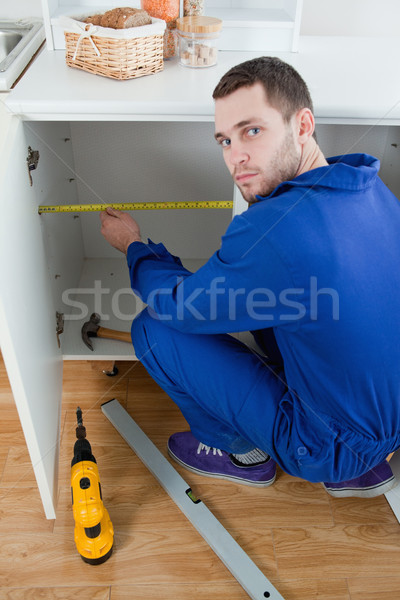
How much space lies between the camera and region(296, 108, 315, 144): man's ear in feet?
3.33

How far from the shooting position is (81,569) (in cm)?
123

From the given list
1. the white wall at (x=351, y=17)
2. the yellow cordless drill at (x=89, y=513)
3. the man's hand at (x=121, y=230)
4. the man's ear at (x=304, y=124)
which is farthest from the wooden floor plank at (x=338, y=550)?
the white wall at (x=351, y=17)

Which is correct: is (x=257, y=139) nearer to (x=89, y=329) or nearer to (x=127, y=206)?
(x=127, y=206)

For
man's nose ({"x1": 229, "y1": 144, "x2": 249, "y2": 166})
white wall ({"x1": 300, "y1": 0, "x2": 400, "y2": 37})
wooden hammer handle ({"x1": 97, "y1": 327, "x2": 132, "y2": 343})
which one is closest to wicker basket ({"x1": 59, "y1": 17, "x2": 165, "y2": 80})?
man's nose ({"x1": 229, "y1": 144, "x2": 249, "y2": 166})

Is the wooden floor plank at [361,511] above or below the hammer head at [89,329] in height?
below

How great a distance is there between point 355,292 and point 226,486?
734 mm

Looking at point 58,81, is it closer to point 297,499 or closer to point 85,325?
point 85,325

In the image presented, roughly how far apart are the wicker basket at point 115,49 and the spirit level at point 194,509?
0.90m

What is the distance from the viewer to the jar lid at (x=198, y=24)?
50.9 inches

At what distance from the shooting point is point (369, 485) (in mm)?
1337

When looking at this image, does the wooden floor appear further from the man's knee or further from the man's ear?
the man's ear

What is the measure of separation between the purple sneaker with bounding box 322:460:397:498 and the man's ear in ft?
2.68

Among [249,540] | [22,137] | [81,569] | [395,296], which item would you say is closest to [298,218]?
[395,296]

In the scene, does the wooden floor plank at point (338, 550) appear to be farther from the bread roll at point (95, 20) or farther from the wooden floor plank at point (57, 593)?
the bread roll at point (95, 20)
